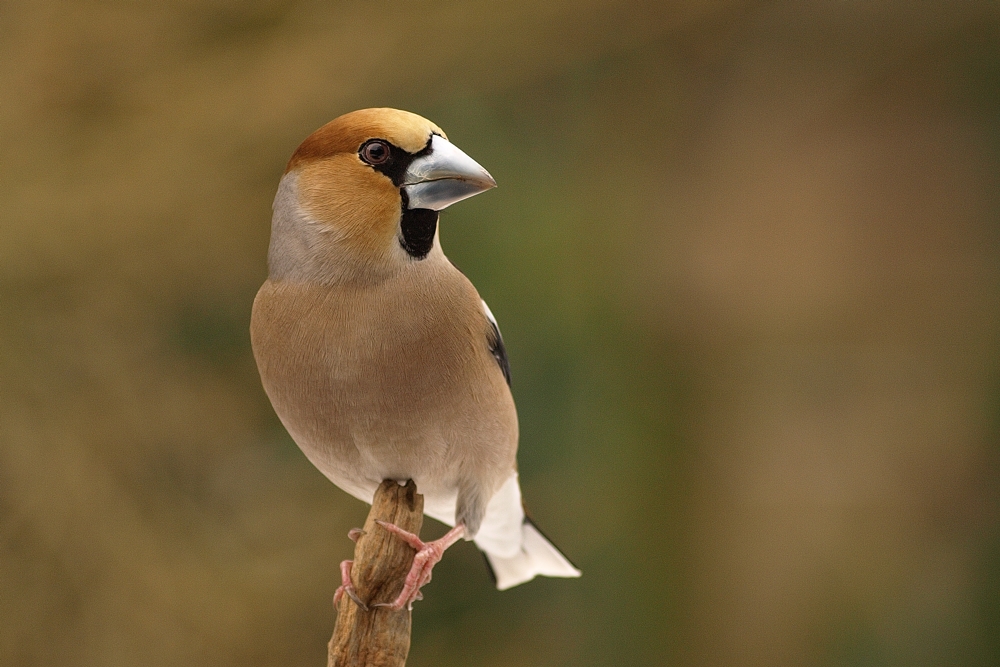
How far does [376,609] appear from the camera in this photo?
1.07 meters

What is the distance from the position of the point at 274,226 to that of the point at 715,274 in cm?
145

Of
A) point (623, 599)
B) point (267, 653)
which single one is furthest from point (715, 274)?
point (267, 653)

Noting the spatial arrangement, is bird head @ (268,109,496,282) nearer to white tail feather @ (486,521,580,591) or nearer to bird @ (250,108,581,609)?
bird @ (250,108,581,609)

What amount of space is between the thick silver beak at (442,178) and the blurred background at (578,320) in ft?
3.16

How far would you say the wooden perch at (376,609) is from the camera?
1049 millimetres

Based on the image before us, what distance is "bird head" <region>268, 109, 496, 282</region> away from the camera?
0.99 meters

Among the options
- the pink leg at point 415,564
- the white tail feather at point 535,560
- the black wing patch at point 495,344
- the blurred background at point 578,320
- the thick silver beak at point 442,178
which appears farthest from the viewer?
the blurred background at point 578,320

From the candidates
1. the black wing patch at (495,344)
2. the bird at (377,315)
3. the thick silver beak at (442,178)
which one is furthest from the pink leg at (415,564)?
the thick silver beak at (442,178)

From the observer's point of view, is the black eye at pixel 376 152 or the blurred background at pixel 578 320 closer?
the black eye at pixel 376 152

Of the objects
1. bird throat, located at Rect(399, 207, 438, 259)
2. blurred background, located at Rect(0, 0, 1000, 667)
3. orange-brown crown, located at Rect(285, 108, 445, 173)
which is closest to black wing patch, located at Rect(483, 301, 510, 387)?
bird throat, located at Rect(399, 207, 438, 259)

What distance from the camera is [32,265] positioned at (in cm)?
193

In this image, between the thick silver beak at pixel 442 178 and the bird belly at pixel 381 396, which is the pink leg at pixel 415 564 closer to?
the bird belly at pixel 381 396

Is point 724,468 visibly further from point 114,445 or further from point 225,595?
point 114,445

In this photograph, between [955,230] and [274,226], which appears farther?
[955,230]
